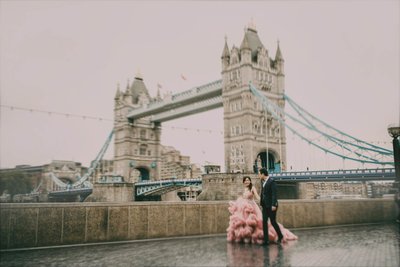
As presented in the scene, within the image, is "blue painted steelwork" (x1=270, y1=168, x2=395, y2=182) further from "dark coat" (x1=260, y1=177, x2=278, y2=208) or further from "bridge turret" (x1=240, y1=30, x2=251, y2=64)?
"dark coat" (x1=260, y1=177, x2=278, y2=208)

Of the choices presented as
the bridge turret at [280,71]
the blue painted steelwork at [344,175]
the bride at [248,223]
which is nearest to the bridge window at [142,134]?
the bridge turret at [280,71]

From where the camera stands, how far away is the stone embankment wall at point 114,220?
706cm

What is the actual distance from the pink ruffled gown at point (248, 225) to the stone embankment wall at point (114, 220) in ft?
5.11

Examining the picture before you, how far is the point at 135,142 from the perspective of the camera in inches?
2672

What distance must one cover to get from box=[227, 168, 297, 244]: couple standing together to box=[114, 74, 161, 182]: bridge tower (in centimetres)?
5898

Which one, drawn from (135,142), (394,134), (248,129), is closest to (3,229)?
(394,134)

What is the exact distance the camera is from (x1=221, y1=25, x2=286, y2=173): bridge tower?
1747 inches

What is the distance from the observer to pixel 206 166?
3850 centimetres

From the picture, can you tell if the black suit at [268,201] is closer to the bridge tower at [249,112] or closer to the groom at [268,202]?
the groom at [268,202]

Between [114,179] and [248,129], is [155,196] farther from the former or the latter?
[248,129]

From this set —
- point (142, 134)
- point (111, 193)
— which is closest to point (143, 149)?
point (142, 134)

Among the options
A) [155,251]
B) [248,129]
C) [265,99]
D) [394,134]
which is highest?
[265,99]

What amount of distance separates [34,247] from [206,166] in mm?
31675

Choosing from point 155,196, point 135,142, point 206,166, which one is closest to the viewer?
point 206,166
